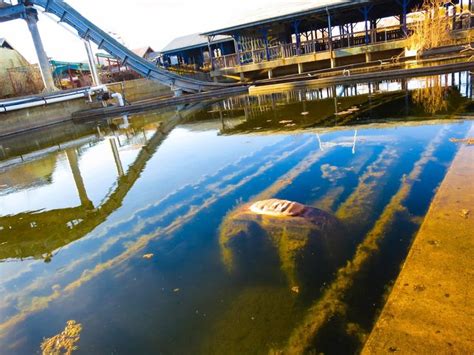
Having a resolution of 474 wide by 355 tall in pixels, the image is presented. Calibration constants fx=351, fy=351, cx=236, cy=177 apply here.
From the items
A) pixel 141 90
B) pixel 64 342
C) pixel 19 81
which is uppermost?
pixel 19 81

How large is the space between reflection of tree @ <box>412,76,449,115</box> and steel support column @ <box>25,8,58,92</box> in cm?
1875

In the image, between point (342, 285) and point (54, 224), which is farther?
point (54, 224)

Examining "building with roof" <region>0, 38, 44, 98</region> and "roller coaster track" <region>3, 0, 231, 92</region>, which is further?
"building with roof" <region>0, 38, 44, 98</region>

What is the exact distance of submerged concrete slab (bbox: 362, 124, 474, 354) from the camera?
1.96 meters

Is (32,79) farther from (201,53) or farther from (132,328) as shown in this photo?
(132,328)

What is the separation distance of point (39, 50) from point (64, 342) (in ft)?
70.4

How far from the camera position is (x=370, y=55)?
21359mm

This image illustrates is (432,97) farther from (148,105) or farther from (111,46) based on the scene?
(111,46)

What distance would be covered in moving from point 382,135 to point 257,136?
2807 mm

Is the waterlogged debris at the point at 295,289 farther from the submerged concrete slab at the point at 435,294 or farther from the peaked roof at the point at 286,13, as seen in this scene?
the peaked roof at the point at 286,13

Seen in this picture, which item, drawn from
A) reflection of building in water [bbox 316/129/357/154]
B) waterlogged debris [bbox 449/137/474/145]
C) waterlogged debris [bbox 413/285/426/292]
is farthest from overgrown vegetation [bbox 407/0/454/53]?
waterlogged debris [bbox 413/285/426/292]

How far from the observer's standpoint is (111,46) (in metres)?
23.1

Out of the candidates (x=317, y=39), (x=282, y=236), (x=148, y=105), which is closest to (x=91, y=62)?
(x=148, y=105)

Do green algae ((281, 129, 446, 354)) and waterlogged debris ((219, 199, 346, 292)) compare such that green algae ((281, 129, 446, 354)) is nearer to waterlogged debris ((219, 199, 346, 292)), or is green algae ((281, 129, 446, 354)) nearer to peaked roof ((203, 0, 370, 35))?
waterlogged debris ((219, 199, 346, 292))
